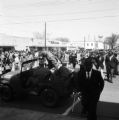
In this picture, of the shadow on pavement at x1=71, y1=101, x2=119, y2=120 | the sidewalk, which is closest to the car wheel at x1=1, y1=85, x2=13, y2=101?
the sidewalk

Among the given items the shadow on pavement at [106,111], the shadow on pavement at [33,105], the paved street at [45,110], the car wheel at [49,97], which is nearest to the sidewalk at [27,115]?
the paved street at [45,110]

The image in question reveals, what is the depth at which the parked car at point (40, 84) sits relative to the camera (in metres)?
6.43

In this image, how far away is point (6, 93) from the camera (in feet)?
23.5

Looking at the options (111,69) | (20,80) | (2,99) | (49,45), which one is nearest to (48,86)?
(20,80)

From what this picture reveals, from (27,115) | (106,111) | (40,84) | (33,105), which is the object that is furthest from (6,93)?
(106,111)

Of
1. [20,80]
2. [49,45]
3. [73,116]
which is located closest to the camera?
[73,116]

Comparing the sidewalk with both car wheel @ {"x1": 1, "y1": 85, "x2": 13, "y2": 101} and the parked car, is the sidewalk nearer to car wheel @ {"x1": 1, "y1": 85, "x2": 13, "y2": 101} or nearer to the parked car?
the parked car

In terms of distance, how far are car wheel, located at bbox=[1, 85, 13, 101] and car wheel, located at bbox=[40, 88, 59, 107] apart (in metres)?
1.24

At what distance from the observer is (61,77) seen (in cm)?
657

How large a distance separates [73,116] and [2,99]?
9.44 feet

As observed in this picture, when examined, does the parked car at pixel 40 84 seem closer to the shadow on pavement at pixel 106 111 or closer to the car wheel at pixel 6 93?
the car wheel at pixel 6 93

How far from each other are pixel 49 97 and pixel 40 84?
0.51m

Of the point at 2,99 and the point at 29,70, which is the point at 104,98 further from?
the point at 2,99

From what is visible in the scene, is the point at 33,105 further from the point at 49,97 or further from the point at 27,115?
the point at 27,115
